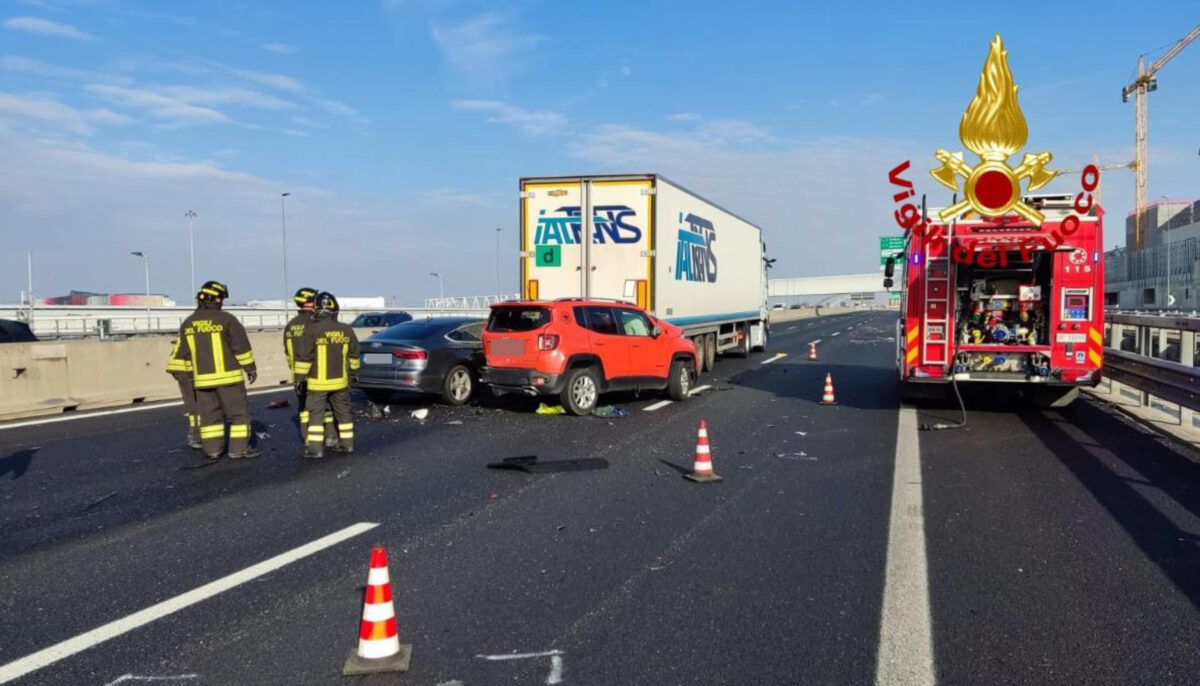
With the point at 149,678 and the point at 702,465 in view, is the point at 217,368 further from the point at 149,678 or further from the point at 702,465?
the point at 149,678

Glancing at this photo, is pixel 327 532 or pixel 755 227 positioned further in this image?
pixel 755 227

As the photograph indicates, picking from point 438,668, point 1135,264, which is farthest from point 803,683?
point 1135,264

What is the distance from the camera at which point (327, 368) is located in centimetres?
905

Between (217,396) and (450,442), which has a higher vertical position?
(217,396)

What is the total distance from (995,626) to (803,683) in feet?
4.18

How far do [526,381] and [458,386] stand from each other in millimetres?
1838

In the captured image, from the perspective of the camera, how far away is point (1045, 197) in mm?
11461

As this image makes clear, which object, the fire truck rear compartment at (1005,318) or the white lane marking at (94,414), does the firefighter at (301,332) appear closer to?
the white lane marking at (94,414)

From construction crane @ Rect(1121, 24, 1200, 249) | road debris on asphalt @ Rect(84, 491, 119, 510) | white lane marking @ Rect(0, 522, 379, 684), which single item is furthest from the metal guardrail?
construction crane @ Rect(1121, 24, 1200, 249)

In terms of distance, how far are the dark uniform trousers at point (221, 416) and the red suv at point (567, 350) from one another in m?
3.89

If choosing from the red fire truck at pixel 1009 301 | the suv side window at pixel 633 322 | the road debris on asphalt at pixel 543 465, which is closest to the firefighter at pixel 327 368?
the road debris on asphalt at pixel 543 465

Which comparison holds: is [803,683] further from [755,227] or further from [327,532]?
[755,227]

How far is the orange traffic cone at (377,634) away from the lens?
376 centimetres

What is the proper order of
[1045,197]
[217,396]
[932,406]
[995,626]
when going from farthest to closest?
[932,406], [1045,197], [217,396], [995,626]
